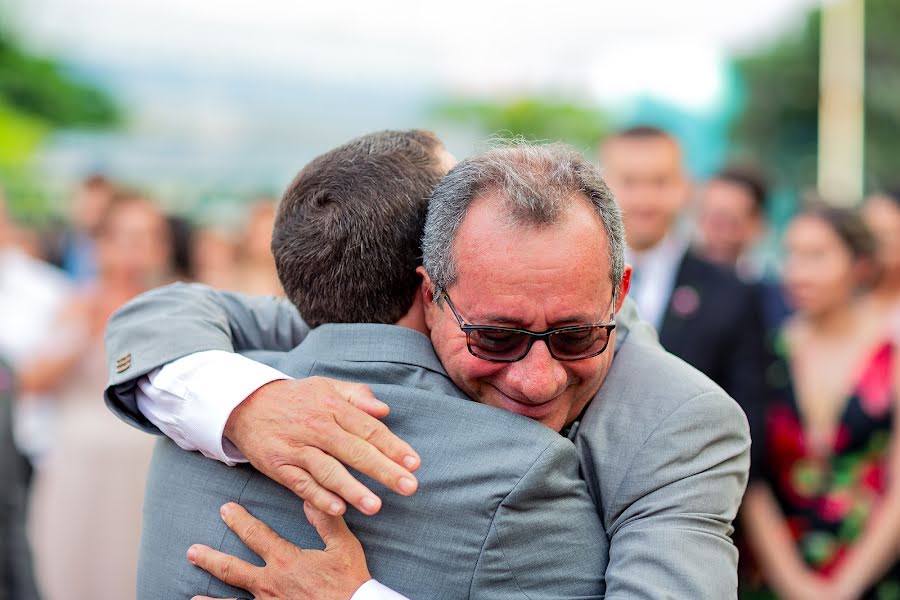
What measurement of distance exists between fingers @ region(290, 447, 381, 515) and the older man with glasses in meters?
0.01

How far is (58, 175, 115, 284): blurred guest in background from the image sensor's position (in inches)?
298

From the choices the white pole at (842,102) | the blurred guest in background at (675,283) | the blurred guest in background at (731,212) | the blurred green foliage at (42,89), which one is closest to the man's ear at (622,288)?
the blurred guest in background at (675,283)

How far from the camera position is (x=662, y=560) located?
189 centimetres

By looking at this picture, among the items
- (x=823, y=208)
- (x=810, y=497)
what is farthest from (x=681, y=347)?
(x=823, y=208)

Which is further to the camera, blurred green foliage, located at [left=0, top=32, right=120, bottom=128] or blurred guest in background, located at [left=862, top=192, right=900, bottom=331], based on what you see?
blurred green foliage, located at [left=0, top=32, right=120, bottom=128]

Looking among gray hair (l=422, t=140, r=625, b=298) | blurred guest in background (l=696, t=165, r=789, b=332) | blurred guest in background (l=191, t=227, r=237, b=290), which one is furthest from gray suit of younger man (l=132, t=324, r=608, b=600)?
blurred guest in background (l=191, t=227, r=237, b=290)

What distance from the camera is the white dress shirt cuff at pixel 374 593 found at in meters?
1.91

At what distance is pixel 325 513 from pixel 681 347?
2990 mm

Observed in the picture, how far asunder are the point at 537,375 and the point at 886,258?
14.6 feet

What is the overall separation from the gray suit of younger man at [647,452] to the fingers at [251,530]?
175 mm

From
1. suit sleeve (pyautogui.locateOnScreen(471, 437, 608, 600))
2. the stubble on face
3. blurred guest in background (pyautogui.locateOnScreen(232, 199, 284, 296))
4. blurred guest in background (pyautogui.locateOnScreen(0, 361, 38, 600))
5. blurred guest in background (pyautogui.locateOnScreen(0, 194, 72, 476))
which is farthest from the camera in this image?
blurred guest in background (pyautogui.locateOnScreen(232, 199, 284, 296))

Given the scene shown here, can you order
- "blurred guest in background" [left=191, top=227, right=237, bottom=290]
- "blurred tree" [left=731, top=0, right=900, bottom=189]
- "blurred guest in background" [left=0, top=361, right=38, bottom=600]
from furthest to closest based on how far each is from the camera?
"blurred tree" [left=731, top=0, right=900, bottom=189] < "blurred guest in background" [left=191, top=227, right=237, bottom=290] < "blurred guest in background" [left=0, top=361, right=38, bottom=600]

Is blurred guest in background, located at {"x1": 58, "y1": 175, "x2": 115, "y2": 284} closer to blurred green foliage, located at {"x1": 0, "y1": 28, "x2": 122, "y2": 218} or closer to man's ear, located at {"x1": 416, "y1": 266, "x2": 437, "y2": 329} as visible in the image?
man's ear, located at {"x1": 416, "y1": 266, "x2": 437, "y2": 329}

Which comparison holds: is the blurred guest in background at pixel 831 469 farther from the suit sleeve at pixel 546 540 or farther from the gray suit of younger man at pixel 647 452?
the suit sleeve at pixel 546 540
